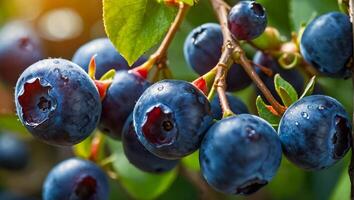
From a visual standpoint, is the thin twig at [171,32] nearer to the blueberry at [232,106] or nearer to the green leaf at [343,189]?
the blueberry at [232,106]

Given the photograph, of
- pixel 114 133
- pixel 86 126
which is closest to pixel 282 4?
pixel 114 133

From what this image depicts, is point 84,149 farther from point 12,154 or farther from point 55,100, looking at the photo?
point 12,154

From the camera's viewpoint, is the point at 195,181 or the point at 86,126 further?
the point at 195,181

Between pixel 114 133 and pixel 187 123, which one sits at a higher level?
pixel 187 123

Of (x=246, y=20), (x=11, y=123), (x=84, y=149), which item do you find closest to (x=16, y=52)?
(x=11, y=123)

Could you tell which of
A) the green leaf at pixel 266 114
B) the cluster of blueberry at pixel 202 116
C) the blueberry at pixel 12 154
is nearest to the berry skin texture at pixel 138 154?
the cluster of blueberry at pixel 202 116

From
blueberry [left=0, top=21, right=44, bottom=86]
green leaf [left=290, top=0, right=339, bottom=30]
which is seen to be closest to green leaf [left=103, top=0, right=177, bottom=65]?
green leaf [left=290, top=0, right=339, bottom=30]

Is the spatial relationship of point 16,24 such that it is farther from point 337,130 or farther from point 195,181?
point 337,130
